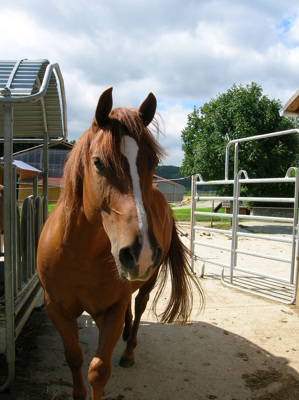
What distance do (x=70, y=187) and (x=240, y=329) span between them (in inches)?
116

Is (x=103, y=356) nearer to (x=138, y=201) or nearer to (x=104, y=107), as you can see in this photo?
(x=138, y=201)

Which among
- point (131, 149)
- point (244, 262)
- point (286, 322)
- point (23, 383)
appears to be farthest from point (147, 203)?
point (244, 262)

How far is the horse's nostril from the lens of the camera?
1436mm

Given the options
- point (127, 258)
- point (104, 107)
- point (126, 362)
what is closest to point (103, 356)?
point (127, 258)

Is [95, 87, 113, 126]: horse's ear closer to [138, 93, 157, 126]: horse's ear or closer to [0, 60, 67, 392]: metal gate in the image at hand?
[138, 93, 157, 126]: horse's ear

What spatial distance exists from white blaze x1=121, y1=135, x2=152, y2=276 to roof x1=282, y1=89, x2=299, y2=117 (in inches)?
147

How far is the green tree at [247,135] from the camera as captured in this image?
14.0m

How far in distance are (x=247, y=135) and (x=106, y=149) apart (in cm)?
1409

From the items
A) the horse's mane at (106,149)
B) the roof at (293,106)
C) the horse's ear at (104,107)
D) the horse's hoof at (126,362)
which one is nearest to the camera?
the horse's mane at (106,149)

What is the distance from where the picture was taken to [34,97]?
2.29 m

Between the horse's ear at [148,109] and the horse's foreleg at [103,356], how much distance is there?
1.25m

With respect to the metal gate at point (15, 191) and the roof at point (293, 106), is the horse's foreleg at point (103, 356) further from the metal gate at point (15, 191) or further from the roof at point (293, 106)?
the roof at point (293, 106)

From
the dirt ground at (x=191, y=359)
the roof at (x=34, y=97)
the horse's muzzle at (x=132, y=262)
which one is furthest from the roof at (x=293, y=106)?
the horse's muzzle at (x=132, y=262)

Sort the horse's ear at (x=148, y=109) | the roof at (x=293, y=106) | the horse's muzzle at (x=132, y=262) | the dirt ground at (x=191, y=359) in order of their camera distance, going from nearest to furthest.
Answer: the horse's muzzle at (x=132, y=262) → the horse's ear at (x=148, y=109) → the dirt ground at (x=191, y=359) → the roof at (x=293, y=106)
